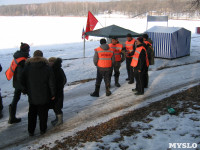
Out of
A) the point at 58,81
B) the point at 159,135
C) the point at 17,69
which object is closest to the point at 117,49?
the point at 58,81

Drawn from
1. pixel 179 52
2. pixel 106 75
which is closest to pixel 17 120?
pixel 106 75

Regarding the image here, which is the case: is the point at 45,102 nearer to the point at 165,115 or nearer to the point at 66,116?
the point at 66,116

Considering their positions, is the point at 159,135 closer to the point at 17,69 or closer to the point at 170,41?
the point at 17,69

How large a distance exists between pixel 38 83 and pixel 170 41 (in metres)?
11.3

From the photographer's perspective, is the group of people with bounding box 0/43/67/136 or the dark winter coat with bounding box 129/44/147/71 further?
the dark winter coat with bounding box 129/44/147/71

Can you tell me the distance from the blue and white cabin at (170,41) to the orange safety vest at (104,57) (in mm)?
8365

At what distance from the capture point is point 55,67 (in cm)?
466

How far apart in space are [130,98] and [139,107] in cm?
81

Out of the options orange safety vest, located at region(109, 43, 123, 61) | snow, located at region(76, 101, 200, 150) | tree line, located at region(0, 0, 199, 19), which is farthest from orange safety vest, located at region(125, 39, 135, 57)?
tree line, located at region(0, 0, 199, 19)

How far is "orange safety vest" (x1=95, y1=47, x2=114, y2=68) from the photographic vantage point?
6570 millimetres

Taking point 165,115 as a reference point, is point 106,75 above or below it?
above

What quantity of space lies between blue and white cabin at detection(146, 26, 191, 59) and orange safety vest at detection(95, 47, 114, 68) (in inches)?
329

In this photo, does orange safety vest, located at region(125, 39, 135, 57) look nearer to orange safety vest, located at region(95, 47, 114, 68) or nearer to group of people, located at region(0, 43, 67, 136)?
orange safety vest, located at region(95, 47, 114, 68)

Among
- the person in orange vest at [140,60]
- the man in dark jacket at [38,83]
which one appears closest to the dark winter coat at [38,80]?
the man in dark jacket at [38,83]
